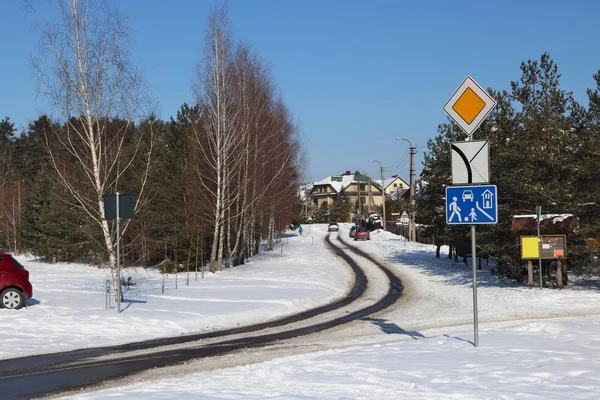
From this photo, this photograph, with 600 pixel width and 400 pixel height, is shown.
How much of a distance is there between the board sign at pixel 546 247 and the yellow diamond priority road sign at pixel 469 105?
44.1 feet

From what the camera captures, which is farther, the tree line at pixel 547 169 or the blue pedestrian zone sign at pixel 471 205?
the tree line at pixel 547 169

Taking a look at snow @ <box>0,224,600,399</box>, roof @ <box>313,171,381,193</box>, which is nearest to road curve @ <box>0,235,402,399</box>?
snow @ <box>0,224,600,399</box>

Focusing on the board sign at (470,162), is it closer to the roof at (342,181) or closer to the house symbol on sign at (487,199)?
the house symbol on sign at (487,199)

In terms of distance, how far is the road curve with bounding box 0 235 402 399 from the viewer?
860 cm

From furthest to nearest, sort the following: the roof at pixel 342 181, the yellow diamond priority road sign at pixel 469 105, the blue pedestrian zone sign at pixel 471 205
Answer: the roof at pixel 342 181 < the yellow diamond priority road sign at pixel 469 105 < the blue pedestrian zone sign at pixel 471 205

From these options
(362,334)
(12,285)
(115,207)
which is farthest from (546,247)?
(12,285)

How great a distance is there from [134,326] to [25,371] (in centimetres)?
496

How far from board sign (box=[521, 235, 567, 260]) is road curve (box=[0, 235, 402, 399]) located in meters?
7.66

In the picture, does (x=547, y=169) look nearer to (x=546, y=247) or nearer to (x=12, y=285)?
(x=546, y=247)

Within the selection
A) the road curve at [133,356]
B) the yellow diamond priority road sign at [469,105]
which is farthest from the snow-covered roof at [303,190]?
the yellow diamond priority road sign at [469,105]

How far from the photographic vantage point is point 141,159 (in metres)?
39.8

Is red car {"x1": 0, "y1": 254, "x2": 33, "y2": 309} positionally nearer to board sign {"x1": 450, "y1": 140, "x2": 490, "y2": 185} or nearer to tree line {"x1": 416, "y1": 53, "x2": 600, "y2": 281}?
board sign {"x1": 450, "y1": 140, "x2": 490, "y2": 185}

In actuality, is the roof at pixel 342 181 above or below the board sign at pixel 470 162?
above

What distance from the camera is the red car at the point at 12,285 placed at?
16.5 meters
